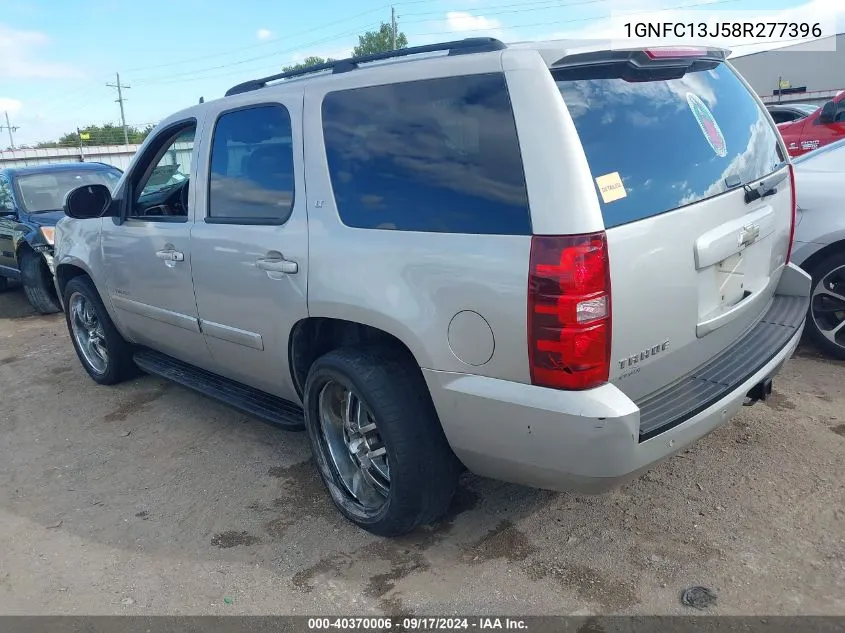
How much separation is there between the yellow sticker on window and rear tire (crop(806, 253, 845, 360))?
2883 mm

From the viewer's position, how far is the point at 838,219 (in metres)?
4.30

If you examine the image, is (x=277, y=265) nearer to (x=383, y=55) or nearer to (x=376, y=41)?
(x=383, y=55)

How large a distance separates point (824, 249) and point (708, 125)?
2211 millimetres

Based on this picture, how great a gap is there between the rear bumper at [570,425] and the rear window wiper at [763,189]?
0.73 meters

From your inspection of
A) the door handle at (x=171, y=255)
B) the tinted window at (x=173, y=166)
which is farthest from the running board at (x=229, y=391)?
the tinted window at (x=173, y=166)

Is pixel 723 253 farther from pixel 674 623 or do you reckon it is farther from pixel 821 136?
pixel 821 136

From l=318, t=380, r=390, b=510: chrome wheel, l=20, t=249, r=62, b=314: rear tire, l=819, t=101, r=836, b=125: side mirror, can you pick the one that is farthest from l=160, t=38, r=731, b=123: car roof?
l=819, t=101, r=836, b=125: side mirror

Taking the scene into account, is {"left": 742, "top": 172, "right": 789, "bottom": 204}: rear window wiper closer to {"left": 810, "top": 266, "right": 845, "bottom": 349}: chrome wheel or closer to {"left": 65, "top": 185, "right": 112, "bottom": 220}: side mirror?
{"left": 810, "top": 266, "right": 845, "bottom": 349}: chrome wheel

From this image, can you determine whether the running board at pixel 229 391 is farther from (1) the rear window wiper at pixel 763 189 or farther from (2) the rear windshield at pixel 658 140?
(1) the rear window wiper at pixel 763 189

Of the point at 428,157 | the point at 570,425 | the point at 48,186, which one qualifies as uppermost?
the point at 428,157

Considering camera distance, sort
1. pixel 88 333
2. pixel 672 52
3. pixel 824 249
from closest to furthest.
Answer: pixel 672 52
pixel 824 249
pixel 88 333

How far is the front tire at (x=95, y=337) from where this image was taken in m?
4.91

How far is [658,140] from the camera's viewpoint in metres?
2.48

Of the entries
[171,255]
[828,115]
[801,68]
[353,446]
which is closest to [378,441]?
[353,446]
